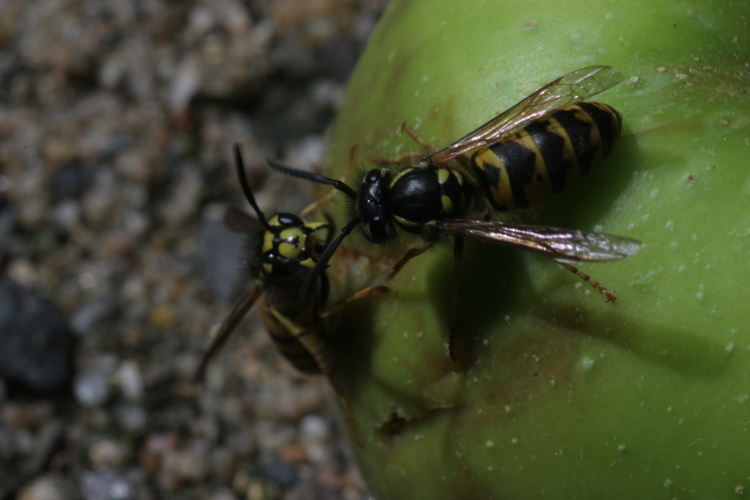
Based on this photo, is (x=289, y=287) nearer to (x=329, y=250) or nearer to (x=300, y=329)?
(x=300, y=329)

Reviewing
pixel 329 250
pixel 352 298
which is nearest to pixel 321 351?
pixel 352 298

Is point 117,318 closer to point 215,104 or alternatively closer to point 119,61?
point 215,104

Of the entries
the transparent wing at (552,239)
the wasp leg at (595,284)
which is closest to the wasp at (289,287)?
the transparent wing at (552,239)

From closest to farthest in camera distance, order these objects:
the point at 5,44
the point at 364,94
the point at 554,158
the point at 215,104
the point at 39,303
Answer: the point at 554,158
the point at 364,94
the point at 39,303
the point at 215,104
the point at 5,44

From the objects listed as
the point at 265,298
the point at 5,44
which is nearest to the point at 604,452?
the point at 265,298

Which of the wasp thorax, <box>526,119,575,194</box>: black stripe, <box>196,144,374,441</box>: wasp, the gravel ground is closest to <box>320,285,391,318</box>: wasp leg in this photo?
<box>196,144,374,441</box>: wasp

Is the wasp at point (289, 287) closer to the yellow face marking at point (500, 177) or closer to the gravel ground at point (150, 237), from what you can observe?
the yellow face marking at point (500, 177)
